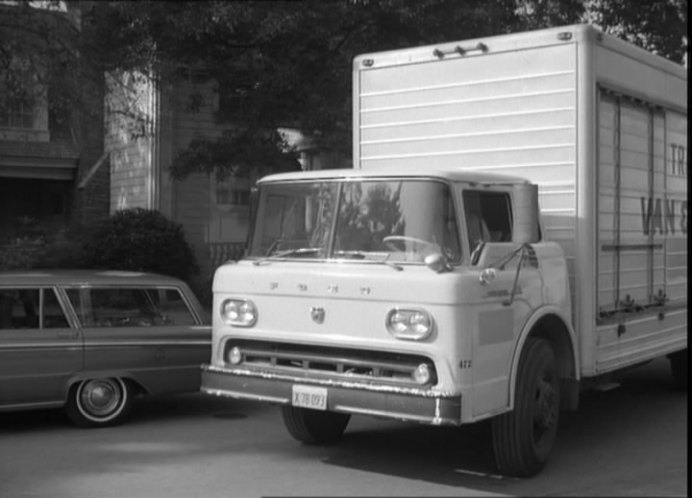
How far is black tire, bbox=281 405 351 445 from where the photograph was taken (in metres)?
8.02

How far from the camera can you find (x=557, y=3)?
51.2ft

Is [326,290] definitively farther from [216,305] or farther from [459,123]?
[459,123]

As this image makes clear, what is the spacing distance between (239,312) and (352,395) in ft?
3.94

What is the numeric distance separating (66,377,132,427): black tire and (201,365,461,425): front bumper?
6.34 feet

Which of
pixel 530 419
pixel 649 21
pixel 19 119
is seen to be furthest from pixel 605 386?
pixel 19 119

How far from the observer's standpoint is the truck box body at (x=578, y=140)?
24.8ft

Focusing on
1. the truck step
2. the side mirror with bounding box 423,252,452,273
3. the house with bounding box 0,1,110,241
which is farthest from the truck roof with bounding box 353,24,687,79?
the house with bounding box 0,1,110,241

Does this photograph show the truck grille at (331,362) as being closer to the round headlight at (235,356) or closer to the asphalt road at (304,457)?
the round headlight at (235,356)

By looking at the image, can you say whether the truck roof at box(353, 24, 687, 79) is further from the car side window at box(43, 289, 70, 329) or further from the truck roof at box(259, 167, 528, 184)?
the car side window at box(43, 289, 70, 329)

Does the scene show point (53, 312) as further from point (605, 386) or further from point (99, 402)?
point (605, 386)

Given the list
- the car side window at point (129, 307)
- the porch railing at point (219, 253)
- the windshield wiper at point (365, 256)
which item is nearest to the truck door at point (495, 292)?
the windshield wiper at point (365, 256)

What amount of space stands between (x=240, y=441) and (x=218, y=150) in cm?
661

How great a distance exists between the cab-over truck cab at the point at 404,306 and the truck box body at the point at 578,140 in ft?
1.44

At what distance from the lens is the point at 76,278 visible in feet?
29.5
